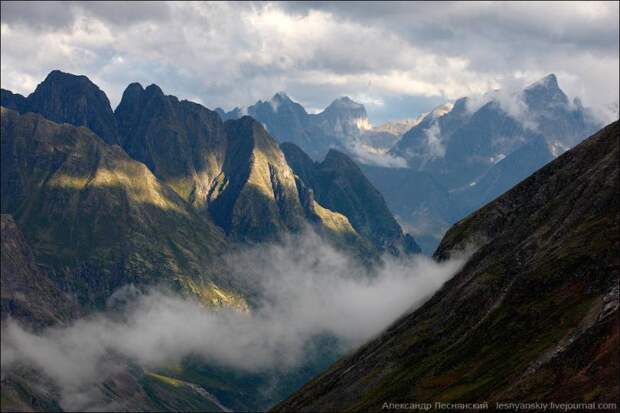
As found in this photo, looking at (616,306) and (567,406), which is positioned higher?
(616,306)

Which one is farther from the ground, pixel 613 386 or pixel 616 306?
pixel 616 306

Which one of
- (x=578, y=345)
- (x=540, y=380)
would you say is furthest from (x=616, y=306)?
(x=540, y=380)

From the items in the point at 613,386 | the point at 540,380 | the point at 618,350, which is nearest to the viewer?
the point at 613,386

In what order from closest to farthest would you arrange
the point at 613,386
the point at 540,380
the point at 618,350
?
1. the point at 613,386
2. the point at 618,350
3. the point at 540,380

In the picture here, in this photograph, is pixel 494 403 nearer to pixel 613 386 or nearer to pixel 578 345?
pixel 578 345

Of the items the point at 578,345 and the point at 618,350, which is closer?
the point at 618,350

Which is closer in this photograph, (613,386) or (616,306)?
(613,386)

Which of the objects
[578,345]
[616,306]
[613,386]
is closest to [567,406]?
[613,386]

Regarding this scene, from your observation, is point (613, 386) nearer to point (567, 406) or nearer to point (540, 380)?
point (567, 406)

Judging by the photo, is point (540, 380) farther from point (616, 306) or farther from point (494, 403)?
point (616, 306)
